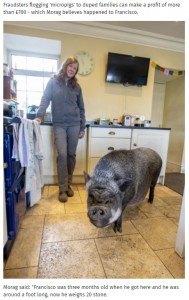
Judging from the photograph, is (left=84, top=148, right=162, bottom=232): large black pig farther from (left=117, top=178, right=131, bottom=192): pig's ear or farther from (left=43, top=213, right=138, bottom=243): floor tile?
(left=43, top=213, right=138, bottom=243): floor tile

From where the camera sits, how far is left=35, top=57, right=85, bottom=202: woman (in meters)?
1.76

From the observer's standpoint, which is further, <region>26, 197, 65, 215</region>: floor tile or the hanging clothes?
<region>26, 197, 65, 215</region>: floor tile

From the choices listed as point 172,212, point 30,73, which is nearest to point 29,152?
point 172,212

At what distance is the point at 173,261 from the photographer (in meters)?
1.11

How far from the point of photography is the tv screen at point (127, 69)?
99.5 inches

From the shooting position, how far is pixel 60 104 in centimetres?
179

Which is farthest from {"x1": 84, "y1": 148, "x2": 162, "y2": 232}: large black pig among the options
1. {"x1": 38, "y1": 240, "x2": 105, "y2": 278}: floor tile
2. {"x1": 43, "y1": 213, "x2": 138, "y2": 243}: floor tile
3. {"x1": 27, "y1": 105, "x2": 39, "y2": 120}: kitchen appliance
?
{"x1": 27, "y1": 105, "x2": 39, "y2": 120}: kitchen appliance

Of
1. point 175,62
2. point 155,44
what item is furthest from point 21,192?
point 175,62

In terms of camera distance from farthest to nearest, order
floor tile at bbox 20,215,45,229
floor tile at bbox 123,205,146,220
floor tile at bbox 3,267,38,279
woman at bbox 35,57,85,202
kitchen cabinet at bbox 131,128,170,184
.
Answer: kitchen cabinet at bbox 131,128,170,184 < woman at bbox 35,57,85,202 < floor tile at bbox 123,205,146,220 < floor tile at bbox 20,215,45,229 < floor tile at bbox 3,267,38,279

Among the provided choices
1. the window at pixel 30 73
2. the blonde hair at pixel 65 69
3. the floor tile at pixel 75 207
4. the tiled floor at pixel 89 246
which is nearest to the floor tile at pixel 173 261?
the tiled floor at pixel 89 246

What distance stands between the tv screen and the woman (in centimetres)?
93

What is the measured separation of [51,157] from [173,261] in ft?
5.32

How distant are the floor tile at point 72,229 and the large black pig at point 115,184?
0.37ft

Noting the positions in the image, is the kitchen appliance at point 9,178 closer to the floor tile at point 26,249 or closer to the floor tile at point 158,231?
the floor tile at point 26,249
